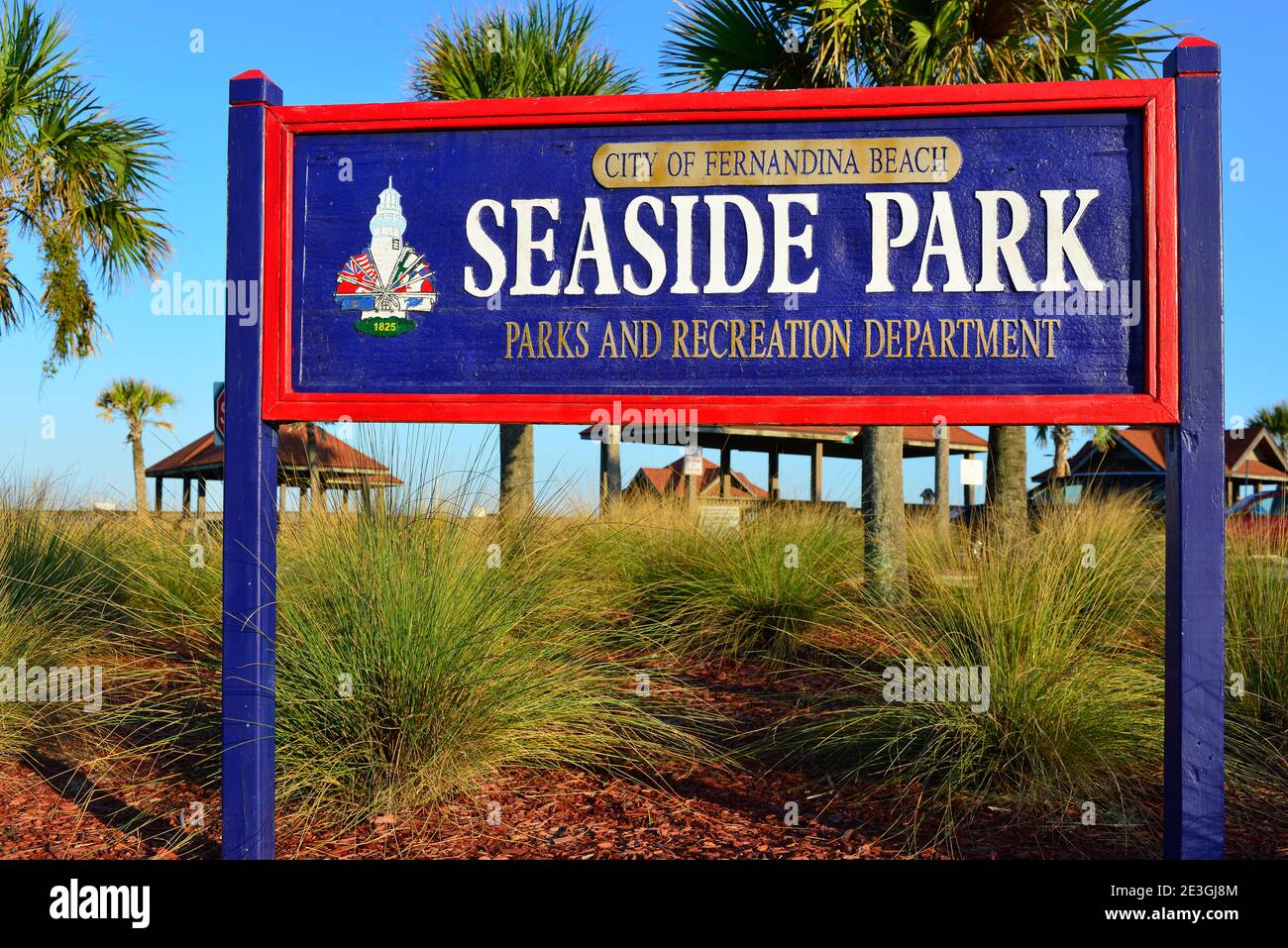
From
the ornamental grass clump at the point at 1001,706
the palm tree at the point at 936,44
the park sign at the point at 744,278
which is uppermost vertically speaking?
the palm tree at the point at 936,44

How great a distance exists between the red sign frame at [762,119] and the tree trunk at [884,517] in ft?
11.7

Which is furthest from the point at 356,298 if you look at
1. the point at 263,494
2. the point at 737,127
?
the point at 737,127

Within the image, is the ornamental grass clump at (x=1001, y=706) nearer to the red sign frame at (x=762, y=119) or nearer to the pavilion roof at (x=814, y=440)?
the red sign frame at (x=762, y=119)

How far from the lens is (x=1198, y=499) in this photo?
323 centimetres

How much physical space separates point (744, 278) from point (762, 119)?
0.54 metres

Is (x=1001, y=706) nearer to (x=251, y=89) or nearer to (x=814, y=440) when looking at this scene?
(x=251, y=89)

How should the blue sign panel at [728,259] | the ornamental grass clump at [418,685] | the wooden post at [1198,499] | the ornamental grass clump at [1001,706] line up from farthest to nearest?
the ornamental grass clump at [1001,706] < the ornamental grass clump at [418,685] < the blue sign panel at [728,259] < the wooden post at [1198,499]

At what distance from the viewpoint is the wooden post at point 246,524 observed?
3533 millimetres

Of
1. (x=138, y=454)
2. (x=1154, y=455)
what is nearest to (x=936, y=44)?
(x=1154, y=455)

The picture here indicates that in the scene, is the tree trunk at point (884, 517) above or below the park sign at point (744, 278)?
below

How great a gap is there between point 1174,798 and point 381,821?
2.77 metres

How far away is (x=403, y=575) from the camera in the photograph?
13.7ft

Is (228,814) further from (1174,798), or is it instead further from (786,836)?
(1174,798)

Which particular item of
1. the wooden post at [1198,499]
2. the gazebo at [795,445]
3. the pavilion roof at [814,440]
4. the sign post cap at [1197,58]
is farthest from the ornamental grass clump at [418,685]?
the pavilion roof at [814,440]
